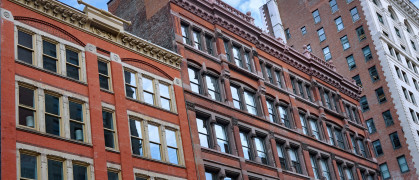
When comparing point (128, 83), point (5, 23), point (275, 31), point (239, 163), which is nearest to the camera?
point (5, 23)

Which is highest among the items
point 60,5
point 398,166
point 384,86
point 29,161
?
point 384,86

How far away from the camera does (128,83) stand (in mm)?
34969

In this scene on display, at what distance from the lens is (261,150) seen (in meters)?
42.6

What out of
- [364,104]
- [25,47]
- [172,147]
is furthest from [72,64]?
[364,104]

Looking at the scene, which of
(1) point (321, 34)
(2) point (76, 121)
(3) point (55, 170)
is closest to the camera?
(3) point (55, 170)

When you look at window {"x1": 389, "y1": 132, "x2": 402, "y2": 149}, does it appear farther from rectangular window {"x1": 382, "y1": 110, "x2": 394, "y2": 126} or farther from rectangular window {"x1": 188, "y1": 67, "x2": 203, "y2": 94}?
rectangular window {"x1": 188, "y1": 67, "x2": 203, "y2": 94}

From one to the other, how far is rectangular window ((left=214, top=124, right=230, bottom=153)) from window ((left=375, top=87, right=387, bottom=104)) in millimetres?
35925

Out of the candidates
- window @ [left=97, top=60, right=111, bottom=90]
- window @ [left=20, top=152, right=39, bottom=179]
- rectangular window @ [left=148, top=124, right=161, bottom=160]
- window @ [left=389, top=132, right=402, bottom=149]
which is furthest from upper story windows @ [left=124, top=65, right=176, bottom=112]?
window @ [left=389, top=132, right=402, bottom=149]

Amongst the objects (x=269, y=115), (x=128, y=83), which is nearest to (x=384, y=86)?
(x=269, y=115)

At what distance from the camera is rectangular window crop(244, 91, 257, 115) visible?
43938 mm

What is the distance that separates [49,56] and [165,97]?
28.8 ft

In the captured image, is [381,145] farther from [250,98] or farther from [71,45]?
[71,45]

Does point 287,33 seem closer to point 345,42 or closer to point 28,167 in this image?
point 345,42

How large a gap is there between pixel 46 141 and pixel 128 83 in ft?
27.9
